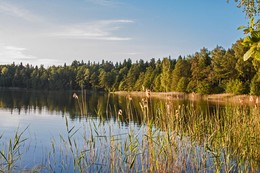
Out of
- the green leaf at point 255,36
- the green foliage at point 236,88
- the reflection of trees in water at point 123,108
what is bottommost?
the reflection of trees in water at point 123,108

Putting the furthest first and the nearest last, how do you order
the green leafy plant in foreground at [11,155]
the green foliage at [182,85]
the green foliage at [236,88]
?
the green foliage at [182,85] < the green foliage at [236,88] < the green leafy plant in foreground at [11,155]

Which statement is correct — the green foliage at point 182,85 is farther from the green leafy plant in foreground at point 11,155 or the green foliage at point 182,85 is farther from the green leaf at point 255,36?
the green leaf at point 255,36

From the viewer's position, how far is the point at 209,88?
53656 mm

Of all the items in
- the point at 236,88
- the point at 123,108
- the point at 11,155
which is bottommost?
the point at 123,108

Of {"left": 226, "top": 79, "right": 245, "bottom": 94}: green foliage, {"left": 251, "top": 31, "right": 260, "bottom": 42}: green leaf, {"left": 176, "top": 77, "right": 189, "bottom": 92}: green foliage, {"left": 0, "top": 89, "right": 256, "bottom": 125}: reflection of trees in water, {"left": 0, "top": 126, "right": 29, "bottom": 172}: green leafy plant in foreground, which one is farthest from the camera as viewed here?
{"left": 176, "top": 77, "right": 189, "bottom": 92}: green foliage

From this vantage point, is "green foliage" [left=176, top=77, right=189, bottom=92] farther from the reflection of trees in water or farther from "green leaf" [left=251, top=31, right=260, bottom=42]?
"green leaf" [left=251, top=31, right=260, bottom=42]

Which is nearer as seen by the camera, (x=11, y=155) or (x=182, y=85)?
(x=11, y=155)

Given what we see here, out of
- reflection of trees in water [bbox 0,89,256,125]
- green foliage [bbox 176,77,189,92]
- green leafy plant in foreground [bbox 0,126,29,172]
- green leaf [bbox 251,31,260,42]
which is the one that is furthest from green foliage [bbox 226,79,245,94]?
green leaf [bbox 251,31,260,42]

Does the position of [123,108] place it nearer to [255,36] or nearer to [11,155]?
[11,155]

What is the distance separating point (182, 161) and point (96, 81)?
95.6 meters

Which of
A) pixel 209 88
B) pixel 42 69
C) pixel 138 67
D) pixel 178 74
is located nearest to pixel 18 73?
pixel 42 69

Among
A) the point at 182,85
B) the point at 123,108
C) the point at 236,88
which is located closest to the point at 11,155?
the point at 123,108

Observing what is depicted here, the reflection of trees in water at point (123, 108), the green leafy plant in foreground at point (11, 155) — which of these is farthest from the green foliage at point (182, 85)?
the green leafy plant in foreground at point (11, 155)

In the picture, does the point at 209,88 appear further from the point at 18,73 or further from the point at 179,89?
the point at 18,73
